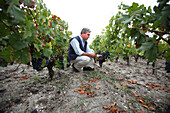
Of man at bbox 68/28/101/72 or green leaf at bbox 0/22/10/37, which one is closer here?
green leaf at bbox 0/22/10/37

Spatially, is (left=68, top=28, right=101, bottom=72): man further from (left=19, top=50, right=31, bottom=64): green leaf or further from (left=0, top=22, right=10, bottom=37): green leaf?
(left=0, top=22, right=10, bottom=37): green leaf

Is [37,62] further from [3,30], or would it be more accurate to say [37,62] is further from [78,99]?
[3,30]

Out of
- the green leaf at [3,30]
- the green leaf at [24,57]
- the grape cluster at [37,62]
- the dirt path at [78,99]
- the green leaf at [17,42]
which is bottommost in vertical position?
the dirt path at [78,99]

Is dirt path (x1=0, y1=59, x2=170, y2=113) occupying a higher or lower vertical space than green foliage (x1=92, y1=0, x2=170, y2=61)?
lower

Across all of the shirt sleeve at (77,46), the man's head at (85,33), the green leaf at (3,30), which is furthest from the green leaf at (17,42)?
the man's head at (85,33)

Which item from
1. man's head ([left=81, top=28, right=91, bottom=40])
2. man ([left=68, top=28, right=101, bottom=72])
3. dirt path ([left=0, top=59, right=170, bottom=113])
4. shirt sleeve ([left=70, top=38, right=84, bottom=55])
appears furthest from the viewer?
man's head ([left=81, top=28, right=91, bottom=40])

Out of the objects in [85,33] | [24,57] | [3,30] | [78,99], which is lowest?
[78,99]

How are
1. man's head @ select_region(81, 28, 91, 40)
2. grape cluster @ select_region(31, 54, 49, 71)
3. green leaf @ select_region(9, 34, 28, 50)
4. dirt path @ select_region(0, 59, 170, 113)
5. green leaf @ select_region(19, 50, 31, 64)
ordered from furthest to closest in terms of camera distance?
man's head @ select_region(81, 28, 91, 40), grape cluster @ select_region(31, 54, 49, 71), dirt path @ select_region(0, 59, 170, 113), green leaf @ select_region(19, 50, 31, 64), green leaf @ select_region(9, 34, 28, 50)

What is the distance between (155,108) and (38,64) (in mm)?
2975

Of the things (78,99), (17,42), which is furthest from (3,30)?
(78,99)

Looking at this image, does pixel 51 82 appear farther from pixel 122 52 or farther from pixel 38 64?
pixel 122 52

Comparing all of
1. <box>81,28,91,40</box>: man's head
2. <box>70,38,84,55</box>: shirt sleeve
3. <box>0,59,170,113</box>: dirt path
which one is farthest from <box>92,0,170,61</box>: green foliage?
<box>81,28,91,40</box>: man's head

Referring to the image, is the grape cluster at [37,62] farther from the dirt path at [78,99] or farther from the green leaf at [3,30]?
the green leaf at [3,30]

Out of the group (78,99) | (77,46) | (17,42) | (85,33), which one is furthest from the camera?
(85,33)
